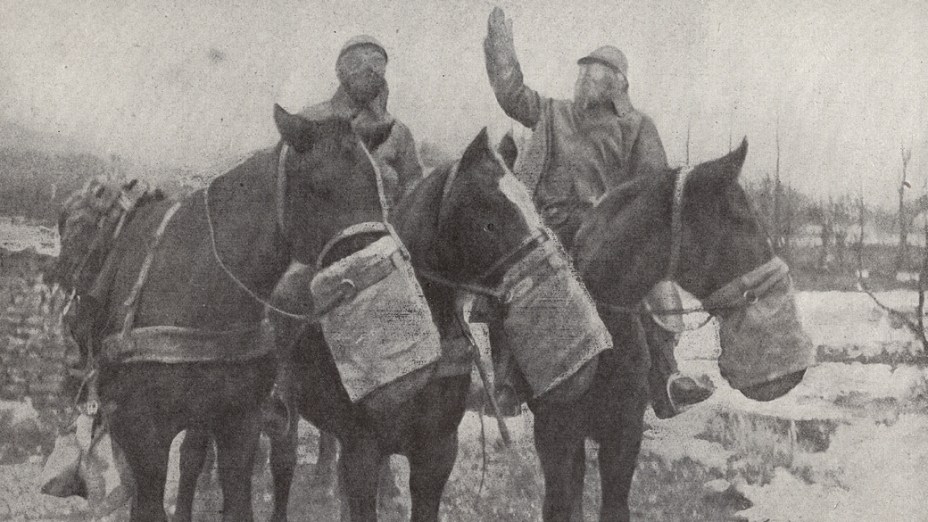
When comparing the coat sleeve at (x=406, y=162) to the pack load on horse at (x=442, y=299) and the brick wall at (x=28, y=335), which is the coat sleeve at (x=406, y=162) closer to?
the pack load on horse at (x=442, y=299)

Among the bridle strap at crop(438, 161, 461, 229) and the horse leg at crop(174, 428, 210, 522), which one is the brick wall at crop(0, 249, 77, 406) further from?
the bridle strap at crop(438, 161, 461, 229)

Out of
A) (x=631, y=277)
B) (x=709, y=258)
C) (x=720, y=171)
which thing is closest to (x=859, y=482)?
(x=709, y=258)

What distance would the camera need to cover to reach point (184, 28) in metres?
4.60

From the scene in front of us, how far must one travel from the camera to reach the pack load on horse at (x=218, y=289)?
3.33 metres

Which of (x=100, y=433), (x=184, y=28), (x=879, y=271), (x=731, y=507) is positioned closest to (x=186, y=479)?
(x=100, y=433)

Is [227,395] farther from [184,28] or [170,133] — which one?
[184,28]

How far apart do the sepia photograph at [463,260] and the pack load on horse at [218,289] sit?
11 mm

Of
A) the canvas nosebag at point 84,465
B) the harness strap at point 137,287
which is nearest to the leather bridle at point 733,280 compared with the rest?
the harness strap at point 137,287

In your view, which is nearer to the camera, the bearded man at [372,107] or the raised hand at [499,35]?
the bearded man at [372,107]

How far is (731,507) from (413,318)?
7.06ft

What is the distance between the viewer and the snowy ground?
4.41 metres

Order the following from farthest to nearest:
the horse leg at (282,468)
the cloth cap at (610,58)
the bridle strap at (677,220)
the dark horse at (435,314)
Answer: the cloth cap at (610,58) → the horse leg at (282,468) → the bridle strap at (677,220) → the dark horse at (435,314)

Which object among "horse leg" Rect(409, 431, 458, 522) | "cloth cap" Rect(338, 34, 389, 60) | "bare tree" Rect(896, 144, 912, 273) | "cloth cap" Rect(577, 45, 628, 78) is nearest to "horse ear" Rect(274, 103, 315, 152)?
"horse leg" Rect(409, 431, 458, 522)

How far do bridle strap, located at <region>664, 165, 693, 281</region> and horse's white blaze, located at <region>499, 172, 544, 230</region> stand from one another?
567mm
